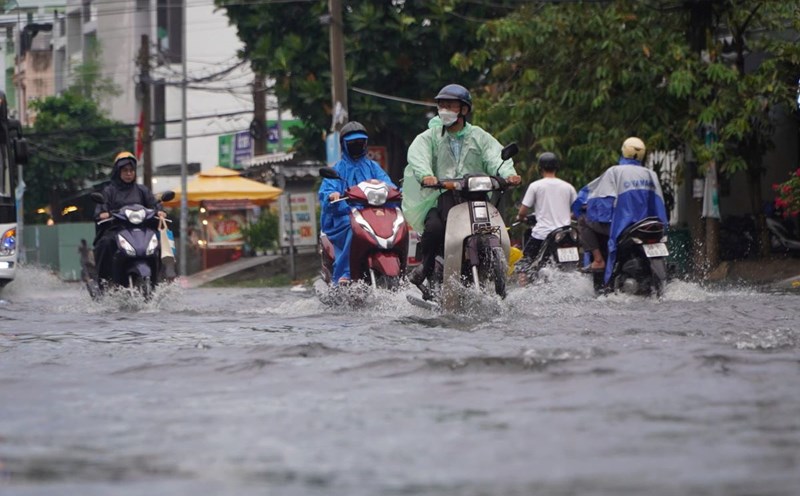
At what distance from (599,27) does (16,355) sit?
13149mm

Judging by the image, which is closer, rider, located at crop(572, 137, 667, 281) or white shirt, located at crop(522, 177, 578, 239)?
rider, located at crop(572, 137, 667, 281)

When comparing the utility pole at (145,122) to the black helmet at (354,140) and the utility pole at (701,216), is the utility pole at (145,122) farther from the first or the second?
the black helmet at (354,140)

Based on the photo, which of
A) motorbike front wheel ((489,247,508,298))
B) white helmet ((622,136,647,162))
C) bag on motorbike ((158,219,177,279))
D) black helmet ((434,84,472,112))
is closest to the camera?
motorbike front wheel ((489,247,508,298))

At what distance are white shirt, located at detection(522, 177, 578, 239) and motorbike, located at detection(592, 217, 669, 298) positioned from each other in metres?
1.75

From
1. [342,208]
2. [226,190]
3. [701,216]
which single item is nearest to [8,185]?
[342,208]

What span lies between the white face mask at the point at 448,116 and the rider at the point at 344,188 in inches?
47.2

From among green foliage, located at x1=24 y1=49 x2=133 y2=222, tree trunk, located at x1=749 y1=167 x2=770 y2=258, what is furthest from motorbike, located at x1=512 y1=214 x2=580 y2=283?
green foliage, located at x1=24 y1=49 x2=133 y2=222

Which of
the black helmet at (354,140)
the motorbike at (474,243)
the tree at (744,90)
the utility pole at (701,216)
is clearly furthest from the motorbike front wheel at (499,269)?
the utility pole at (701,216)

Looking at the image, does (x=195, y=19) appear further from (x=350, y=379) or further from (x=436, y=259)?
(x=350, y=379)

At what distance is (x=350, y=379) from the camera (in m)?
6.98

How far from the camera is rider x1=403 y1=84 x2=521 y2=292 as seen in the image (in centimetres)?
1103

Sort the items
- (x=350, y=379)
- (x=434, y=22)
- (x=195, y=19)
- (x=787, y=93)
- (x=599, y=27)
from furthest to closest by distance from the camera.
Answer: (x=195, y=19), (x=434, y=22), (x=599, y=27), (x=787, y=93), (x=350, y=379)

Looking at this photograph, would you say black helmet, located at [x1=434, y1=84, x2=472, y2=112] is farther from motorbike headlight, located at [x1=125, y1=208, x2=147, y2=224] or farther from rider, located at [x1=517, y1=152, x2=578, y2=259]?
motorbike headlight, located at [x1=125, y1=208, x2=147, y2=224]

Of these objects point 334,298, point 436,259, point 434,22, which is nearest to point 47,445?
point 436,259
